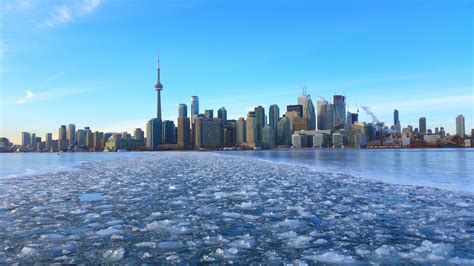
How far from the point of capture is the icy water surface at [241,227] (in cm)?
822

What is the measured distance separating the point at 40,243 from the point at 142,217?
381cm

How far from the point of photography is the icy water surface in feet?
27.0

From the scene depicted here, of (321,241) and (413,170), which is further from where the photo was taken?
(413,170)

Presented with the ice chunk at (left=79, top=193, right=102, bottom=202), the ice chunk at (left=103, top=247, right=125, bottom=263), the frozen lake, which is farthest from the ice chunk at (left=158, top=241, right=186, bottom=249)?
the frozen lake

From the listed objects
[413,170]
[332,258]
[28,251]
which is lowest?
[413,170]

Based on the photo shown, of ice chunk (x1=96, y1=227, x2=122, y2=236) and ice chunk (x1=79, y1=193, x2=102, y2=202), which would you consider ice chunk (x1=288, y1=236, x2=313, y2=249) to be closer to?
ice chunk (x1=96, y1=227, x2=122, y2=236)

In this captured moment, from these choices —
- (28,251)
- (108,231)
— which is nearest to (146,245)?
(108,231)

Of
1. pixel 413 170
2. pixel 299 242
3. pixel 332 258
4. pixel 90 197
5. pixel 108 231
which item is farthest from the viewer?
pixel 413 170

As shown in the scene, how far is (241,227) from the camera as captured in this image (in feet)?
36.2

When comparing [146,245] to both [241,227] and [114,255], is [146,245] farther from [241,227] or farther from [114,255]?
[241,227]

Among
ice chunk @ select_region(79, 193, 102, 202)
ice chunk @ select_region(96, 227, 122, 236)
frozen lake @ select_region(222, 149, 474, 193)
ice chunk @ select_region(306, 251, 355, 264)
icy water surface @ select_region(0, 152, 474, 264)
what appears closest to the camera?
ice chunk @ select_region(306, 251, 355, 264)

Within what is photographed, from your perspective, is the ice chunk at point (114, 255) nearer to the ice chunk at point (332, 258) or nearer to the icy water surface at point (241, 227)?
the icy water surface at point (241, 227)

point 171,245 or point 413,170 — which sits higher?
point 171,245

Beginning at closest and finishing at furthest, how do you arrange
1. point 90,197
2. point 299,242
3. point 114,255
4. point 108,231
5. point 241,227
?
point 114,255
point 299,242
point 108,231
point 241,227
point 90,197
